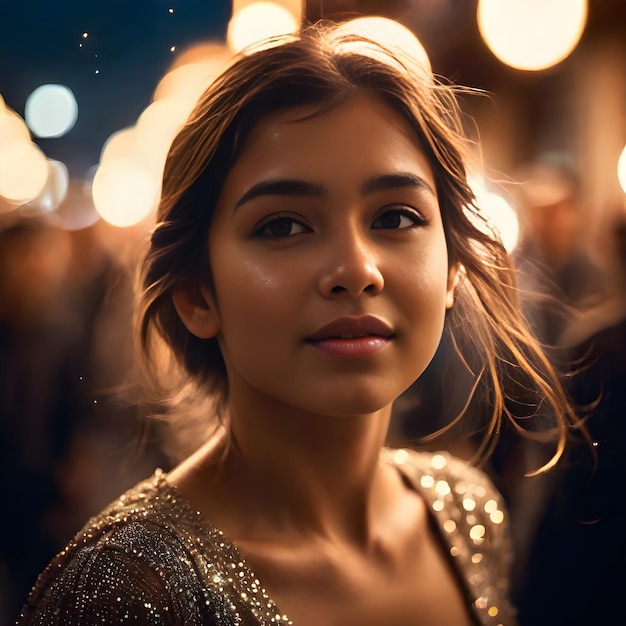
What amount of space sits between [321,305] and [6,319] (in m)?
0.28

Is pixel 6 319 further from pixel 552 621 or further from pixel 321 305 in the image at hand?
pixel 552 621

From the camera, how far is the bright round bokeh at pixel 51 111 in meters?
0.67

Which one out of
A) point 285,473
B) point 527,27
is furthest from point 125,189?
point 527,27

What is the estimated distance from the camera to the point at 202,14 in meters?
0.70

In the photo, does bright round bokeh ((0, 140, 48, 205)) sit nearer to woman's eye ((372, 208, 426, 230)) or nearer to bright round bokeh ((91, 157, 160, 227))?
bright round bokeh ((91, 157, 160, 227))

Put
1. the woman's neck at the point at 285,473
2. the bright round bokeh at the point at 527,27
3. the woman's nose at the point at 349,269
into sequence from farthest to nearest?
the bright round bokeh at the point at 527,27 → the woman's neck at the point at 285,473 → the woman's nose at the point at 349,269

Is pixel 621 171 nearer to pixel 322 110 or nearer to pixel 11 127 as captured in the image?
pixel 322 110

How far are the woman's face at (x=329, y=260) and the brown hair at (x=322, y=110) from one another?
0.02 m

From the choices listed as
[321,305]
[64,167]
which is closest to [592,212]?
[321,305]

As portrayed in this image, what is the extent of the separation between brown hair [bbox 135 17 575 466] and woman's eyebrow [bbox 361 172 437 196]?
0.04 metres

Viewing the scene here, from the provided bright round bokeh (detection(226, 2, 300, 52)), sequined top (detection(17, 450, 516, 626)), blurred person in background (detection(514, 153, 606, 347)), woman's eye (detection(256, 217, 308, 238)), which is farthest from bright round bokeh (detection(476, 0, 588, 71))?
sequined top (detection(17, 450, 516, 626))

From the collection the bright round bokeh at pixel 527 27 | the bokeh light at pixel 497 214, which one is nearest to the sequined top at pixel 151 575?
the bokeh light at pixel 497 214

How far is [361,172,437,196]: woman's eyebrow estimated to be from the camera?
2.01 feet

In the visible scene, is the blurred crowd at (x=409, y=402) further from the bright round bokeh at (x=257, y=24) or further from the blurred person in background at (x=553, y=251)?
the bright round bokeh at (x=257, y=24)
